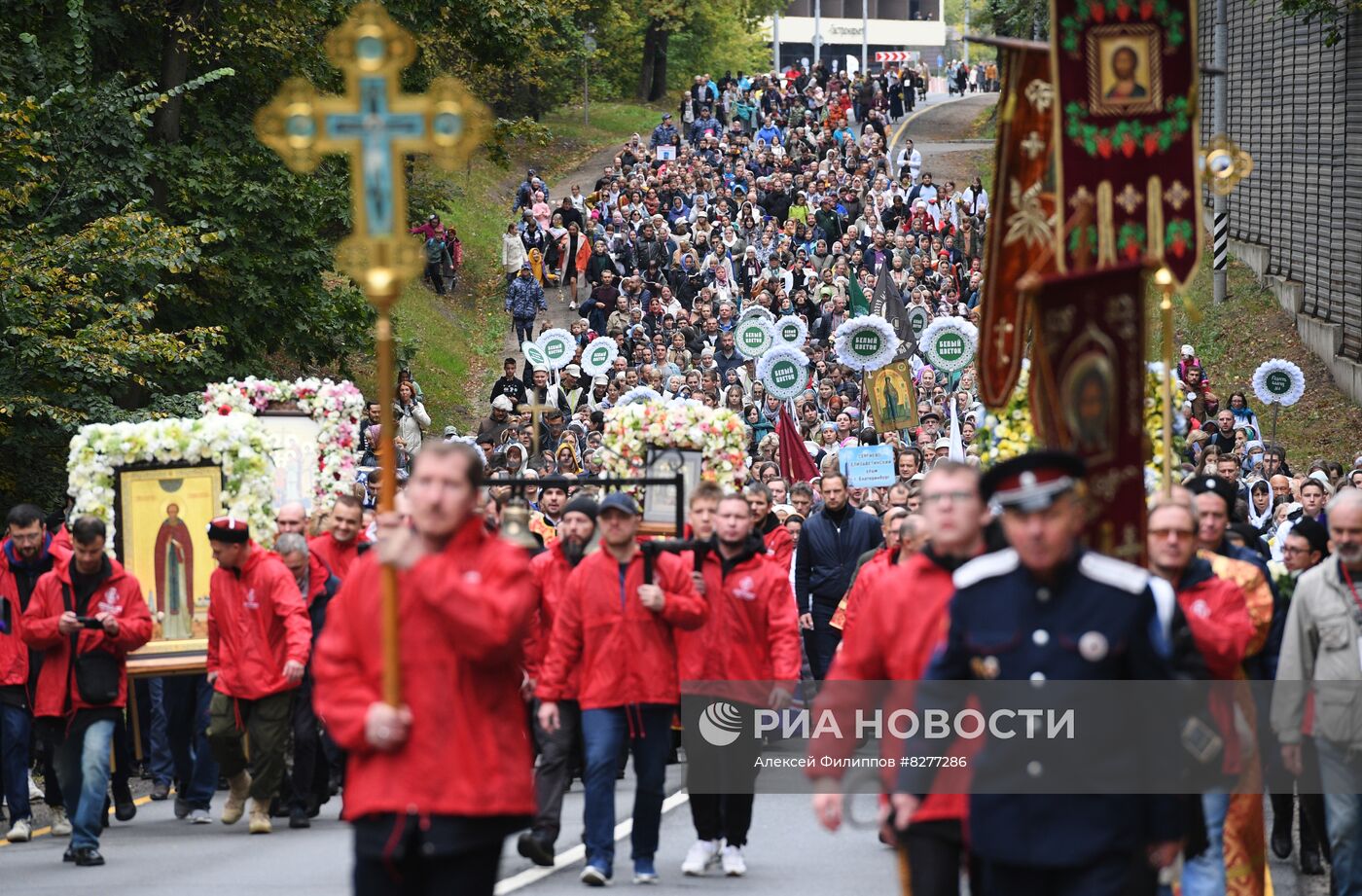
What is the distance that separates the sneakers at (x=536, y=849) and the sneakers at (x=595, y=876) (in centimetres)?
52

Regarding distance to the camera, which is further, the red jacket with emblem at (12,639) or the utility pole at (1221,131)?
the utility pole at (1221,131)

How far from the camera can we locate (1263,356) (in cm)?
3631

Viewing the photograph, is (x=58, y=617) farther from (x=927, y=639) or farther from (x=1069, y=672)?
(x=1069, y=672)

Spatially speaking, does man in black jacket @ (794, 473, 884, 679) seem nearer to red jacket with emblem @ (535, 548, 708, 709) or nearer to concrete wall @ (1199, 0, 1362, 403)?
red jacket with emblem @ (535, 548, 708, 709)

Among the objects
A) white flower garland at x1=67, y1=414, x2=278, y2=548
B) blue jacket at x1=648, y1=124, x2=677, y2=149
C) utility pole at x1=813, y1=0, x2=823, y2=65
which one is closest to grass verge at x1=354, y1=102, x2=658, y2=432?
blue jacket at x1=648, y1=124, x2=677, y2=149

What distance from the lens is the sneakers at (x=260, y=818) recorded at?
46.3ft

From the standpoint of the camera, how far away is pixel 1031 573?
6.57 m

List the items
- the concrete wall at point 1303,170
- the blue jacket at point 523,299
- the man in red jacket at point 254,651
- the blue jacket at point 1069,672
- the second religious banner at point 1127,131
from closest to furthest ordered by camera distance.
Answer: the blue jacket at point 1069,672, the second religious banner at point 1127,131, the man in red jacket at point 254,651, the concrete wall at point 1303,170, the blue jacket at point 523,299

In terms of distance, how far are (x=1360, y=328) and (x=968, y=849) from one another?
2804 cm

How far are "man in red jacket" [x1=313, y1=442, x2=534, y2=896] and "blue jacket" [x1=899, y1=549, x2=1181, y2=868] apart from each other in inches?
55.3

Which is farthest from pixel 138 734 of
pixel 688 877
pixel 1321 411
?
pixel 1321 411

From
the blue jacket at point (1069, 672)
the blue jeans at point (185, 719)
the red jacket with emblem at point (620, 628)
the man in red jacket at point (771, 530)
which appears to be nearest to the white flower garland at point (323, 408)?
the blue jeans at point (185, 719)

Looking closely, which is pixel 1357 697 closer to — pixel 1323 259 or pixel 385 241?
pixel 385 241

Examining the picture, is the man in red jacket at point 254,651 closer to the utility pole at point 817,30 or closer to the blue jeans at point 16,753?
the blue jeans at point 16,753
